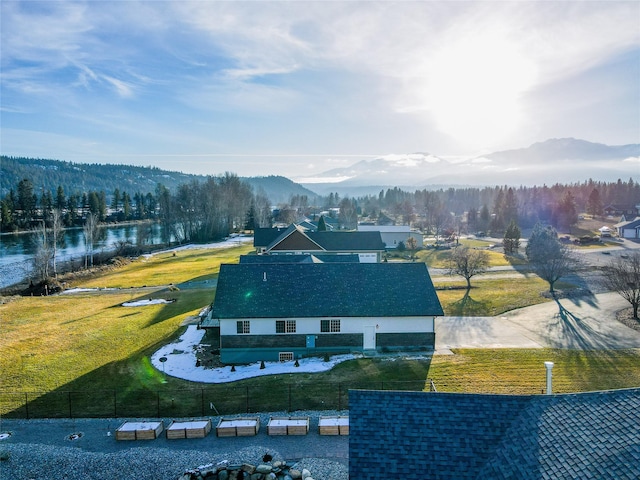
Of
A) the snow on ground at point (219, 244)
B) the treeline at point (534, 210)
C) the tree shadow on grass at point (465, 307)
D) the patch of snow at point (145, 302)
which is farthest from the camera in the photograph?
the treeline at point (534, 210)

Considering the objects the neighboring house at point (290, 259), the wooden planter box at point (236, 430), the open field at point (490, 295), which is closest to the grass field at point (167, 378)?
the open field at point (490, 295)

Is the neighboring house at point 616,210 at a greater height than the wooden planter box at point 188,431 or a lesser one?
greater

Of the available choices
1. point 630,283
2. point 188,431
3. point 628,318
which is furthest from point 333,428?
point 630,283

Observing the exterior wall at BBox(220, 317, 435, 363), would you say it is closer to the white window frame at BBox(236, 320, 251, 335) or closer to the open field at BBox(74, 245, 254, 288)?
the white window frame at BBox(236, 320, 251, 335)

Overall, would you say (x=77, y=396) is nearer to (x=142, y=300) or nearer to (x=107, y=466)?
(x=107, y=466)

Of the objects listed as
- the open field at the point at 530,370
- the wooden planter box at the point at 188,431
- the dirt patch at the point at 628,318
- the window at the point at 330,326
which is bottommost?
the wooden planter box at the point at 188,431

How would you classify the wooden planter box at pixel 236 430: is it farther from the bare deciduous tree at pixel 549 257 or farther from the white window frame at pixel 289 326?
the bare deciduous tree at pixel 549 257
